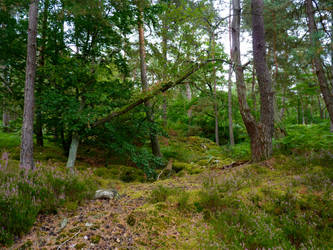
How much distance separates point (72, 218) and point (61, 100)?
12.4ft

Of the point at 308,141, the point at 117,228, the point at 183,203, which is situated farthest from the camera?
the point at 308,141

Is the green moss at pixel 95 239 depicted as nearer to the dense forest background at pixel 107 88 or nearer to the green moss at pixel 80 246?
the green moss at pixel 80 246

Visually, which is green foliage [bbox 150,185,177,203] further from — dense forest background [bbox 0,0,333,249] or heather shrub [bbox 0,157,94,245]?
heather shrub [bbox 0,157,94,245]

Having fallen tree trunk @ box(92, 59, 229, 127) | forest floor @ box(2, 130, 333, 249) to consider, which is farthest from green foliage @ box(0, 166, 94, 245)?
fallen tree trunk @ box(92, 59, 229, 127)

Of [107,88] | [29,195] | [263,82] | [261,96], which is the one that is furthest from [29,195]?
[263,82]

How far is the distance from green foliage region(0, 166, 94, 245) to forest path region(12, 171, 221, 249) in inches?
7.1

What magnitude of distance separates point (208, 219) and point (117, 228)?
1.44 meters

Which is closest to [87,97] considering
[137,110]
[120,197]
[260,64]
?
[137,110]

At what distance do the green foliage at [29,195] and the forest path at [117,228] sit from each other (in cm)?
18

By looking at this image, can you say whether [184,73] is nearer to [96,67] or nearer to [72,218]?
[96,67]

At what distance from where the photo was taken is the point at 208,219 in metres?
3.04

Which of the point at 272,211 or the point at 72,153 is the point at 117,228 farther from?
the point at 72,153

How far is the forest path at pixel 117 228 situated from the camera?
99.3 inches

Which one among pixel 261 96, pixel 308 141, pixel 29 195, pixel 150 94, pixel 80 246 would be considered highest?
pixel 150 94
